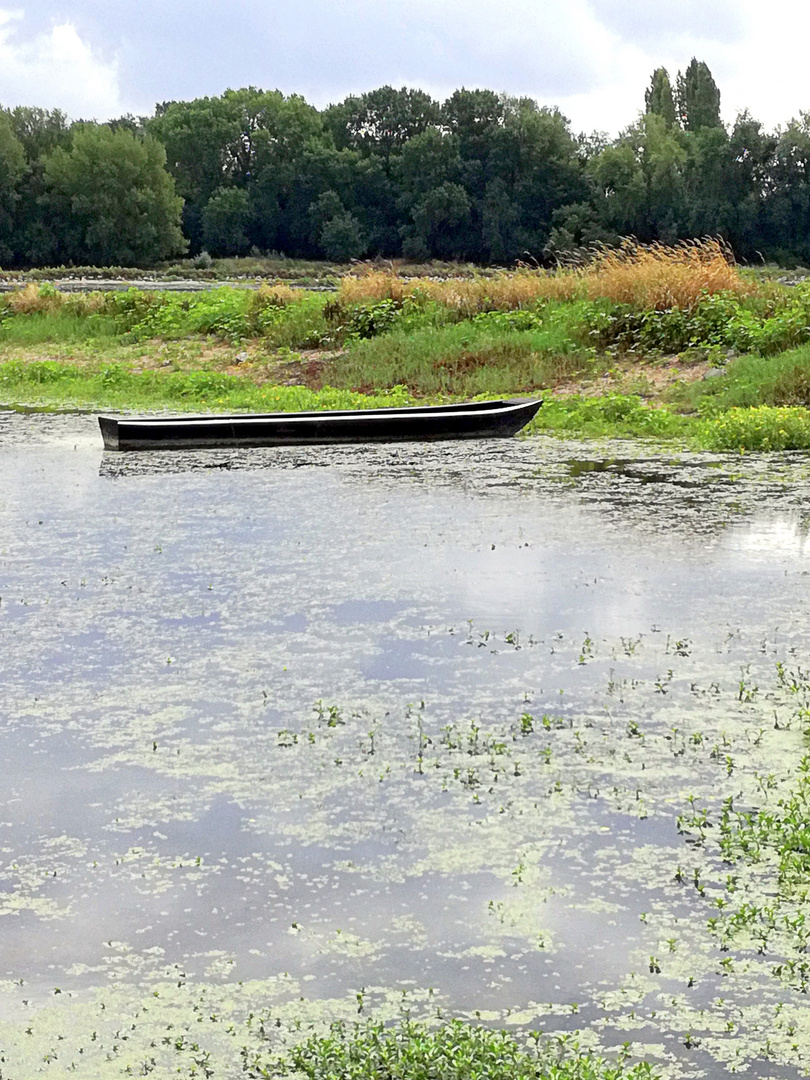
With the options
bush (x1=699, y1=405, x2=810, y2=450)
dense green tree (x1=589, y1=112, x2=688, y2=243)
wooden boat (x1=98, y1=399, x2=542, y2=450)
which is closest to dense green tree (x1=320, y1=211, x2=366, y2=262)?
dense green tree (x1=589, y1=112, x2=688, y2=243)

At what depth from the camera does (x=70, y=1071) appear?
3.81 m

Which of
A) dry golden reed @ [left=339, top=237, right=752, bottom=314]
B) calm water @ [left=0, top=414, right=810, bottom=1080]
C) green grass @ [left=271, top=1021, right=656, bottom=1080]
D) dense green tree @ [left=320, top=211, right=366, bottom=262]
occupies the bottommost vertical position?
green grass @ [left=271, top=1021, right=656, bottom=1080]

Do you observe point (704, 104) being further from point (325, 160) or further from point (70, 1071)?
point (70, 1071)

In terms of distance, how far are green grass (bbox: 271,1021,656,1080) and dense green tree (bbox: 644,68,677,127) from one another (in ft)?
332

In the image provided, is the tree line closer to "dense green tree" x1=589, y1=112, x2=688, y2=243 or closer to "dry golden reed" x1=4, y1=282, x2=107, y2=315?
"dense green tree" x1=589, y1=112, x2=688, y2=243

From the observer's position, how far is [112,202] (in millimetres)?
86625

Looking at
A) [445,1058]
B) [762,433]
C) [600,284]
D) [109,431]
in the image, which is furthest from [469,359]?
[445,1058]

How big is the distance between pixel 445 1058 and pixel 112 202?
87967 mm

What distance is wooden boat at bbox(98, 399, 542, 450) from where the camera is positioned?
15.9 m

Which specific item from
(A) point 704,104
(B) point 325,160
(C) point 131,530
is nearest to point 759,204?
(A) point 704,104

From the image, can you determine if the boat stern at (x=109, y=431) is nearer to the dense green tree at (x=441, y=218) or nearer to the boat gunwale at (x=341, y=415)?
the boat gunwale at (x=341, y=415)

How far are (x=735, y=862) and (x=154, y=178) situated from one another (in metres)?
89.3

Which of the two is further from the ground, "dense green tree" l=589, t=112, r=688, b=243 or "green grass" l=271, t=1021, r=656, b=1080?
"dense green tree" l=589, t=112, r=688, b=243

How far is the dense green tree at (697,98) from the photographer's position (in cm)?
9988
